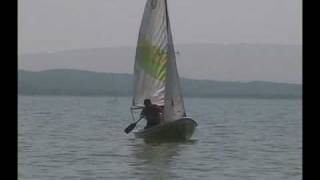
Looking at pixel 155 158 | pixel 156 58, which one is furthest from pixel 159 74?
pixel 155 158

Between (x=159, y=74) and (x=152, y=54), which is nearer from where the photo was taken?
(x=159, y=74)

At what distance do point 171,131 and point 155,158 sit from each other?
879 mm

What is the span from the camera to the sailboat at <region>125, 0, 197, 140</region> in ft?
72.4

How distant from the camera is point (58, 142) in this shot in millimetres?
31297

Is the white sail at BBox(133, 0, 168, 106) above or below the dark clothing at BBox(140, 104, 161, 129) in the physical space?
above

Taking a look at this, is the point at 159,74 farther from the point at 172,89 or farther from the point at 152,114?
the point at 152,114

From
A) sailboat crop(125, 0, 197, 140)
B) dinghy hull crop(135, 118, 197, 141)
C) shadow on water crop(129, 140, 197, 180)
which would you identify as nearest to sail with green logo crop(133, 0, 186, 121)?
sailboat crop(125, 0, 197, 140)

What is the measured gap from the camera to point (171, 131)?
72.0ft

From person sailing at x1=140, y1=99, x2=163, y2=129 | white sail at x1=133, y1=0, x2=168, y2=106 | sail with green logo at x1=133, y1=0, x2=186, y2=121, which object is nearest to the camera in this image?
person sailing at x1=140, y1=99, x2=163, y2=129

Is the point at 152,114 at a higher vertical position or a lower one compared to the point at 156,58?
lower

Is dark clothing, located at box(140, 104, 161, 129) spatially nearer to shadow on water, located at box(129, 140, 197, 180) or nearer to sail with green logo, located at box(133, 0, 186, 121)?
sail with green logo, located at box(133, 0, 186, 121)
